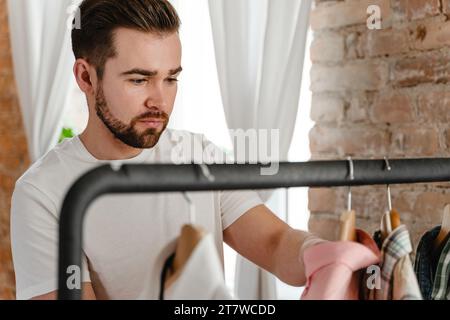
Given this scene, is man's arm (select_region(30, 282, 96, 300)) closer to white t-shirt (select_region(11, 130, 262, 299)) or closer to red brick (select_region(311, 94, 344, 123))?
white t-shirt (select_region(11, 130, 262, 299))

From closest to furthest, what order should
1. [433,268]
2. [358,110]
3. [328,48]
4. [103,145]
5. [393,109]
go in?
[433,268] < [103,145] < [393,109] < [358,110] < [328,48]

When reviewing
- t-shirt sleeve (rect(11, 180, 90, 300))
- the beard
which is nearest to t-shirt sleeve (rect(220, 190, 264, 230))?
the beard

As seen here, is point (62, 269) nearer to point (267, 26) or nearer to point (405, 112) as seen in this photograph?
point (405, 112)

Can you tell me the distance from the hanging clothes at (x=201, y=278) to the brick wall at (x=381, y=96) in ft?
4.56

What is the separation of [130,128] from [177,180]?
0.80 metres

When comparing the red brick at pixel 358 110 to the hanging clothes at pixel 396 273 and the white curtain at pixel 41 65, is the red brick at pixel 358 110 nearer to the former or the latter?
the white curtain at pixel 41 65

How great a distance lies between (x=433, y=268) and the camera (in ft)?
3.78

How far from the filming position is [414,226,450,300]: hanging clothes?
1114 mm

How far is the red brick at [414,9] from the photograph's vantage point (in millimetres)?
2092

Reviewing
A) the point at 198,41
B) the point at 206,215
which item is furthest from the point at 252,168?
the point at 198,41

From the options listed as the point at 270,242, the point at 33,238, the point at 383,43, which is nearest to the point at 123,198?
the point at 33,238

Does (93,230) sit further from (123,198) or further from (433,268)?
(433,268)

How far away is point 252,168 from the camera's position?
87cm

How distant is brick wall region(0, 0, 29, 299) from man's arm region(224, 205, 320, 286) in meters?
1.73
